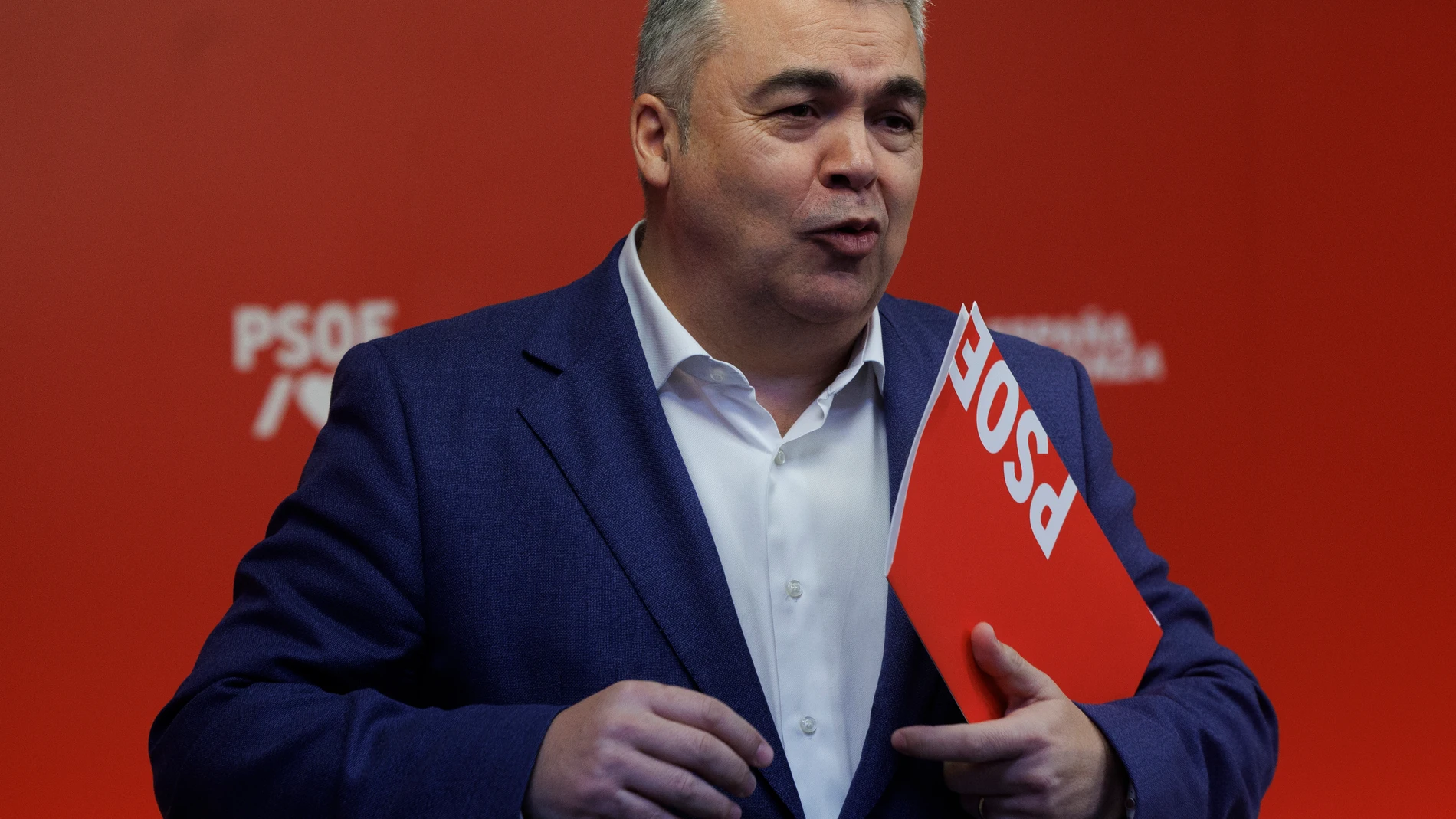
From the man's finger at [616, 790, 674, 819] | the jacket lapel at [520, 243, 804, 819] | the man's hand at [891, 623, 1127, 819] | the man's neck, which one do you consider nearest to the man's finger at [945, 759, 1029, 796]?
the man's hand at [891, 623, 1127, 819]

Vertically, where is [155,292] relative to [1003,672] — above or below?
above

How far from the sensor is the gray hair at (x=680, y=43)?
1.25m

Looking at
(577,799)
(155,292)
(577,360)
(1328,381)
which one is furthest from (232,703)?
(1328,381)

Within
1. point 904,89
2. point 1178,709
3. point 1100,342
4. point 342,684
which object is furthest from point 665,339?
point 1100,342

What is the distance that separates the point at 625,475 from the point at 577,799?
1.00 ft

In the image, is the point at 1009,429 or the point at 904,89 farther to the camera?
the point at 904,89

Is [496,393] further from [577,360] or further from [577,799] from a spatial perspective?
[577,799]

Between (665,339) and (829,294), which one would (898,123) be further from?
(665,339)

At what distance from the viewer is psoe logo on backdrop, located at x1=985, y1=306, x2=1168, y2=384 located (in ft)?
6.78

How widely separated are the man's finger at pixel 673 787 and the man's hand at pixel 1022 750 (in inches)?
5.7

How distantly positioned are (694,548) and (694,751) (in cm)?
23

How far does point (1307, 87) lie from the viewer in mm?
2131

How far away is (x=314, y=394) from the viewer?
186cm

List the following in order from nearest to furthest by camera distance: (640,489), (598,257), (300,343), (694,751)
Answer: (694,751) → (640,489) → (300,343) → (598,257)
